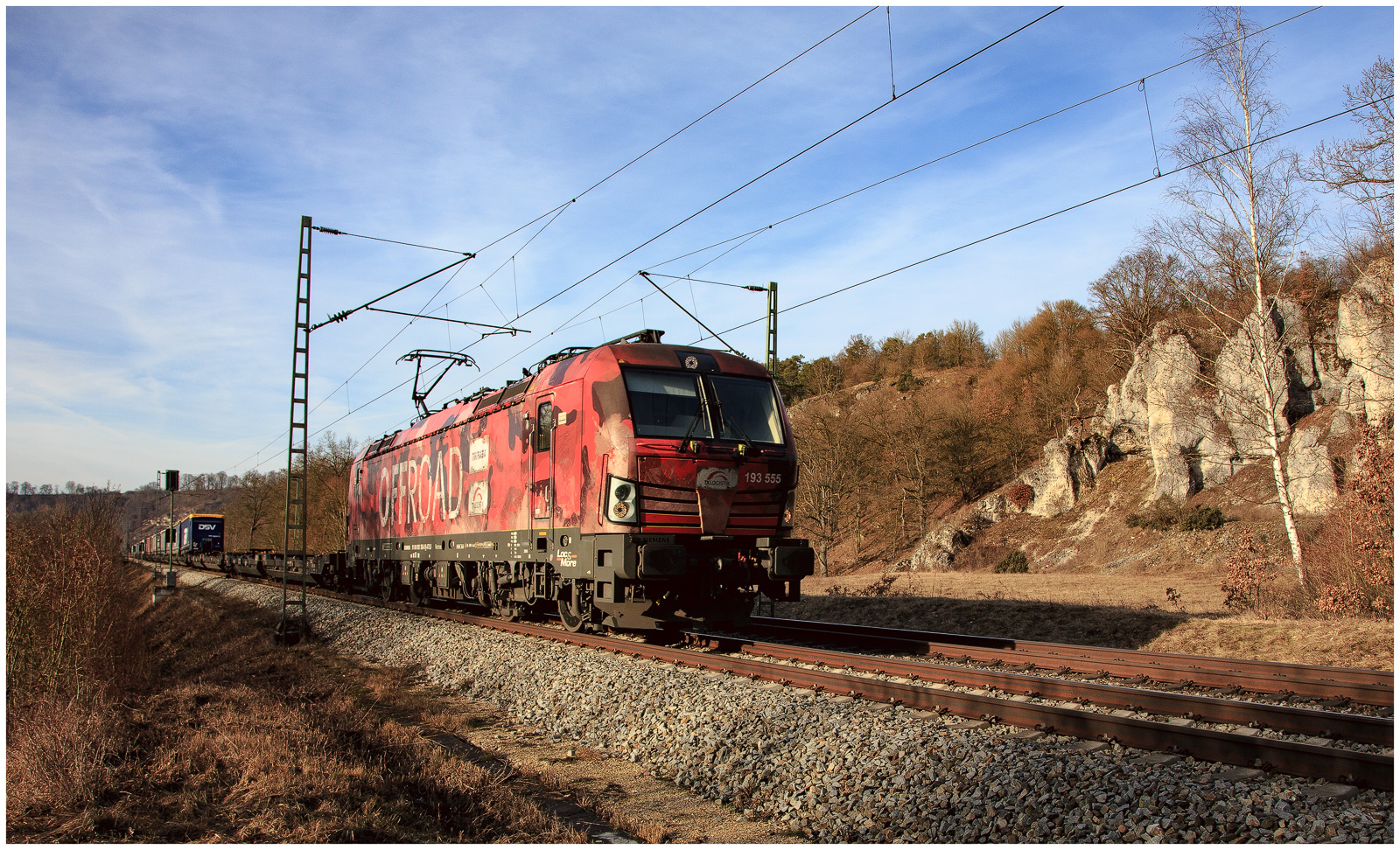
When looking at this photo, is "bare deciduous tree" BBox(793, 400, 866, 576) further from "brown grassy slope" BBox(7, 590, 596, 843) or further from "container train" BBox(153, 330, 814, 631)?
"brown grassy slope" BBox(7, 590, 596, 843)

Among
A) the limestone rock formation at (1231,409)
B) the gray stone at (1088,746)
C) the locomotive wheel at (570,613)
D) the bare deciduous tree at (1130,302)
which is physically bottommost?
the gray stone at (1088,746)

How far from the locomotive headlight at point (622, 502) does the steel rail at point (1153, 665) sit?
12.7ft

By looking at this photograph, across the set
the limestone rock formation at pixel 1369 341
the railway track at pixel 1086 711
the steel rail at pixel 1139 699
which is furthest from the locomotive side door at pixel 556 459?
the limestone rock formation at pixel 1369 341

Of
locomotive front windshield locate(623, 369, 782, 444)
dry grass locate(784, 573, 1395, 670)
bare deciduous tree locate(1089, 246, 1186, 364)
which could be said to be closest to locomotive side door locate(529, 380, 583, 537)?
locomotive front windshield locate(623, 369, 782, 444)

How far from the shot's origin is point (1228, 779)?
531 centimetres

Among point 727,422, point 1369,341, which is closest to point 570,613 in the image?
point 727,422

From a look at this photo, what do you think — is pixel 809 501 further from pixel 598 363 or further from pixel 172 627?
pixel 598 363

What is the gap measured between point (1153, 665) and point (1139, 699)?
1.87m

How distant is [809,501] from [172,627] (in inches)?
1052

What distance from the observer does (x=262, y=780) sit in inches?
241

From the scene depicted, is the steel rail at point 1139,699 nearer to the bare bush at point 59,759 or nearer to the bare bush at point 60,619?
the bare bush at point 59,759

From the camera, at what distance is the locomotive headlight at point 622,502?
10.7 metres

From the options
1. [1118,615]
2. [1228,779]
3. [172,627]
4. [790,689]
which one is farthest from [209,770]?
[172,627]

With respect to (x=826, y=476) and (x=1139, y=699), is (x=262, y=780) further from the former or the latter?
(x=826, y=476)
